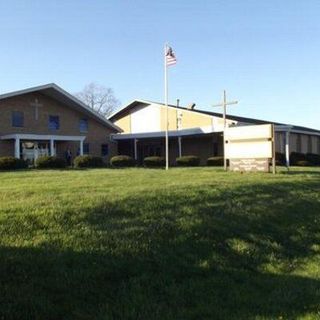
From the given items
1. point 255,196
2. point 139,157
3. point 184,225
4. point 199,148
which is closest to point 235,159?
point 255,196

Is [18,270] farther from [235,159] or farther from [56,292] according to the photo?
[235,159]

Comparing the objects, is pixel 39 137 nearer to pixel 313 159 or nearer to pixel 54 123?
pixel 54 123

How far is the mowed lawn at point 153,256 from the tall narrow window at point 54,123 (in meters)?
29.6

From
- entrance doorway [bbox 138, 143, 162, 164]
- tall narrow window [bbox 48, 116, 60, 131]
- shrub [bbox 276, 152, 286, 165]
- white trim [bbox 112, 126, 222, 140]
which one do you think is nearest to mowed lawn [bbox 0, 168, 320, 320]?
shrub [bbox 276, 152, 286, 165]

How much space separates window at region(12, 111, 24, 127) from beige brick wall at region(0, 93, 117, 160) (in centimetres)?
25

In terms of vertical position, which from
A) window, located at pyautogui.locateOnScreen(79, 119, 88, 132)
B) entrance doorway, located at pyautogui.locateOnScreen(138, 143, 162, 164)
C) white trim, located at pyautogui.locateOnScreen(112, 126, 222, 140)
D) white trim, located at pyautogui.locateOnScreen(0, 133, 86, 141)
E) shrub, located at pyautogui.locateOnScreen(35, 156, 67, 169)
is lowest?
shrub, located at pyautogui.locateOnScreen(35, 156, 67, 169)

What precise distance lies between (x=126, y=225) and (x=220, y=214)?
2.59 m

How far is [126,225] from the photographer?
9.43 metres

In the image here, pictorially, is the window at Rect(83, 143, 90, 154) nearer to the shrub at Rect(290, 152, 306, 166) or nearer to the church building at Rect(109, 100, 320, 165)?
the church building at Rect(109, 100, 320, 165)

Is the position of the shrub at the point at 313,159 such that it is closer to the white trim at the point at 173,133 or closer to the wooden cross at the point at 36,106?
the white trim at the point at 173,133

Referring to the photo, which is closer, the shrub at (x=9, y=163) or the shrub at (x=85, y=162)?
the shrub at (x=9, y=163)

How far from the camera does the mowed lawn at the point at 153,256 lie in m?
6.39

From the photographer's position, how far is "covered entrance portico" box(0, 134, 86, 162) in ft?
127

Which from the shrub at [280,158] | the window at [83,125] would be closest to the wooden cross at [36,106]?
the window at [83,125]
